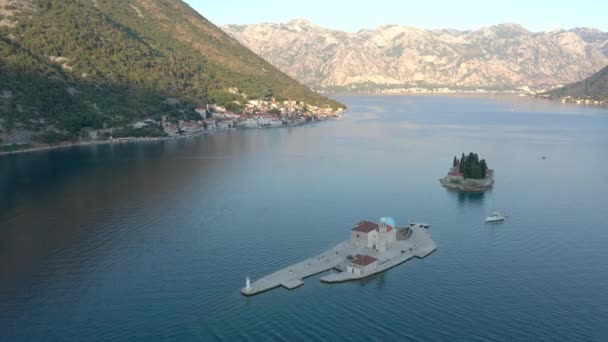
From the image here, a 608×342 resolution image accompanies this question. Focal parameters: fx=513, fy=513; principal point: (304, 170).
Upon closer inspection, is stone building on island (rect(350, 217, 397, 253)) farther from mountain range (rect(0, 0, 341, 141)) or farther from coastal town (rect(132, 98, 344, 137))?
coastal town (rect(132, 98, 344, 137))

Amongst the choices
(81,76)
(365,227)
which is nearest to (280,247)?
(365,227)

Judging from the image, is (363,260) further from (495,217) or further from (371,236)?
(495,217)

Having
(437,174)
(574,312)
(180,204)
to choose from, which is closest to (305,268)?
(574,312)

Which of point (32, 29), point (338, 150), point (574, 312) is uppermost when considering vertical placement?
point (32, 29)

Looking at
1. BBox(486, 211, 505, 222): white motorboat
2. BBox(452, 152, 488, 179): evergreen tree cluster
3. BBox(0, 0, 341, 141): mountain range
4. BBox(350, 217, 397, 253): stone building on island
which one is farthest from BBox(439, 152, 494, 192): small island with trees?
BBox(0, 0, 341, 141): mountain range

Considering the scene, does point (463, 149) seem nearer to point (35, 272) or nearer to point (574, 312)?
point (574, 312)
